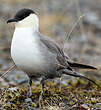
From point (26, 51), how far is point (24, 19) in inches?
18.3

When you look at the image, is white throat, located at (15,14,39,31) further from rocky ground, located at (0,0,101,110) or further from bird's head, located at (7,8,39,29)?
rocky ground, located at (0,0,101,110)

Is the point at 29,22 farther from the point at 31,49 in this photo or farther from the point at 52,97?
the point at 52,97

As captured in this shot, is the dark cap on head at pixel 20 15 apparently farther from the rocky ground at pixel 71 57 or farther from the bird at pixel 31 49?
the rocky ground at pixel 71 57

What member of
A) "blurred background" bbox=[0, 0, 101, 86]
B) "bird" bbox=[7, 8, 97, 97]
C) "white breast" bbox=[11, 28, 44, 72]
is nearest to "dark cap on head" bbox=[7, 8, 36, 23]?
"bird" bbox=[7, 8, 97, 97]

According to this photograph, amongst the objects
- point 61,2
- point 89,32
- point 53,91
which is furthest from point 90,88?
point 61,2

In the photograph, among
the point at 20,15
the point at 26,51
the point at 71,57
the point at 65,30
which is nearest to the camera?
the point at 26,51

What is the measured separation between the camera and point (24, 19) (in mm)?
4039

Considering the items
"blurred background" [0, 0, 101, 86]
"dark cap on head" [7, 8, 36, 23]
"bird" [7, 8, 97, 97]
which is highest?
"dark cap on head" [7, 8, 36, 23]

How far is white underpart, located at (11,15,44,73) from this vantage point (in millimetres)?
3895

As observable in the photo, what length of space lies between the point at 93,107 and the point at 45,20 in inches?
231

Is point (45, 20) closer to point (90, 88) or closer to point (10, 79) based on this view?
point (10, 79)

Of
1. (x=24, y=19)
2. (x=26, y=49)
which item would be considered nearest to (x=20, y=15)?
(x=24, y=19)

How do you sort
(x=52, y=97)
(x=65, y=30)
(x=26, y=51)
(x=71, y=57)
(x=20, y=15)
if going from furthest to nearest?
(x=65, y=30) < (x=71, y=57) < (x=52, y=97) < (x=20, y=15) < (x=26, y=51)

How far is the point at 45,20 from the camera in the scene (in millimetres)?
9609
